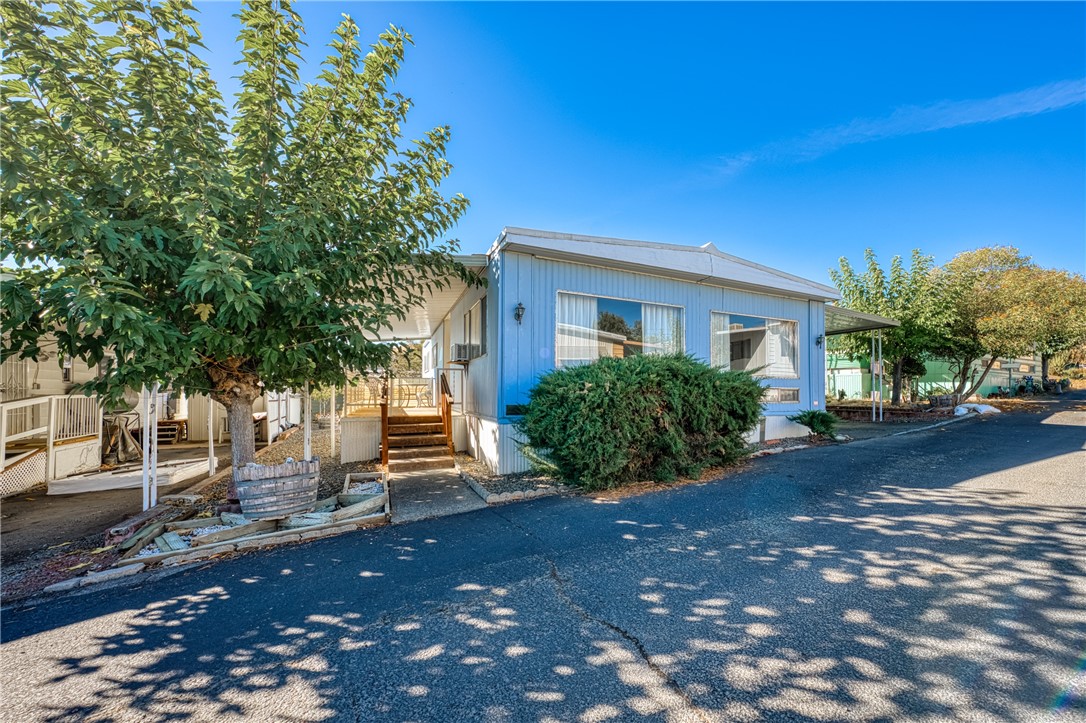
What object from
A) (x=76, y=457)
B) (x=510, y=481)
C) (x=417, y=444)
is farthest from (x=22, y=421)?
(x=510, y=481)

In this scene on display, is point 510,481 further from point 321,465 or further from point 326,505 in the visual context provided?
point 321,465

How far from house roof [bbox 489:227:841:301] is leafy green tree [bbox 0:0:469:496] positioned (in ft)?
8.24

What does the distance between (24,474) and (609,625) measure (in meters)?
10.1

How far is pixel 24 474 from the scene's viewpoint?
7.22 metres

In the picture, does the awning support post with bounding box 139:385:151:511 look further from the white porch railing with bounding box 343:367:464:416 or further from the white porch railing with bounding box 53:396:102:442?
the white porch railing with bounding box 343:367:464:416

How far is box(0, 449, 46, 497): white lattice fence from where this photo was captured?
6891 millimetres

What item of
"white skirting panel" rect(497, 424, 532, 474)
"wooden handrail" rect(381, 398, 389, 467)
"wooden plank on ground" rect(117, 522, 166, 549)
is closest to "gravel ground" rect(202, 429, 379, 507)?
"wooden handrail" rect(381, 398, 389, 467)

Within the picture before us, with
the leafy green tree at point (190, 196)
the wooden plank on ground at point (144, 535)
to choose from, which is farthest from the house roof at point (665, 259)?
the wooden plank on ground at point (144, 535)

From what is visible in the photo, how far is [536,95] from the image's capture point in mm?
9227

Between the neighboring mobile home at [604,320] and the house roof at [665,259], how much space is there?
1.0 inches

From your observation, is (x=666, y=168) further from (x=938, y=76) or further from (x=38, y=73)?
(x=38, y=73)

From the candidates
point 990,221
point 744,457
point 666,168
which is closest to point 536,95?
point 666,168

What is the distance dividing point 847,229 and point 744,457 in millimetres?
12772

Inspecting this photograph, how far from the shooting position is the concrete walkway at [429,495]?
5.23 metres
